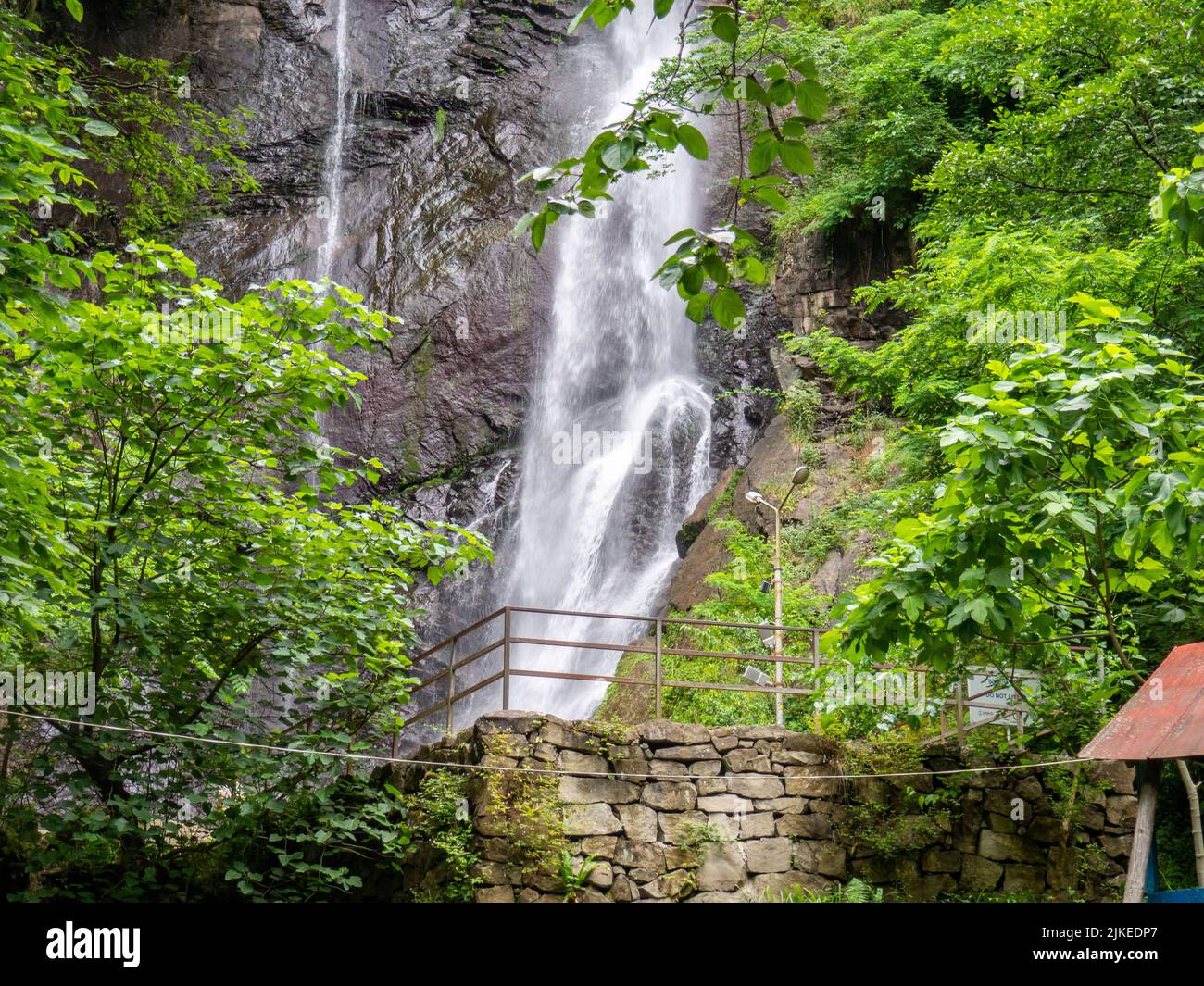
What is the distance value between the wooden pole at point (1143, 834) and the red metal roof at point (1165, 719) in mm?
205

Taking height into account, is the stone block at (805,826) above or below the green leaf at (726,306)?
below

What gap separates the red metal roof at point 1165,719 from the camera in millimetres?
4984

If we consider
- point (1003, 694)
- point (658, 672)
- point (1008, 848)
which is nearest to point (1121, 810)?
point (1008, 848)

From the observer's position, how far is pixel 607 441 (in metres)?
21.6

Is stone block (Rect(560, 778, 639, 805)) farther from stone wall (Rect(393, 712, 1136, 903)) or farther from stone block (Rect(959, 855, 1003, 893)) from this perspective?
stone block (Rect(959, 855, 1003, 893))

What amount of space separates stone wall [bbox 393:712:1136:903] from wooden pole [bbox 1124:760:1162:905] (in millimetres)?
4406

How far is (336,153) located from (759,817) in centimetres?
1949

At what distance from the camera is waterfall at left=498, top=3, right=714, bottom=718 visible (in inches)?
757

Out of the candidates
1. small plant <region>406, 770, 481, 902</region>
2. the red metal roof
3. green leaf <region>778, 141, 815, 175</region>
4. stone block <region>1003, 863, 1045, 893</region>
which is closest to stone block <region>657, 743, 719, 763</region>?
small plant <region>406, 770, 481, 902</region>

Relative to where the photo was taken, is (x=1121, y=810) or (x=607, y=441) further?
(x=607, y=441)

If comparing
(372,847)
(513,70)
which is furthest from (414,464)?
(372,847)

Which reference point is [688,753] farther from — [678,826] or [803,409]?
[803,409]

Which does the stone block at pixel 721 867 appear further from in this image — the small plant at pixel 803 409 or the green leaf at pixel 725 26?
the small plant at pixel 803 409

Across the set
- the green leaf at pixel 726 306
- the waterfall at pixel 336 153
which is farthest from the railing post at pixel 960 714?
the waterfall at pixel 336 153
